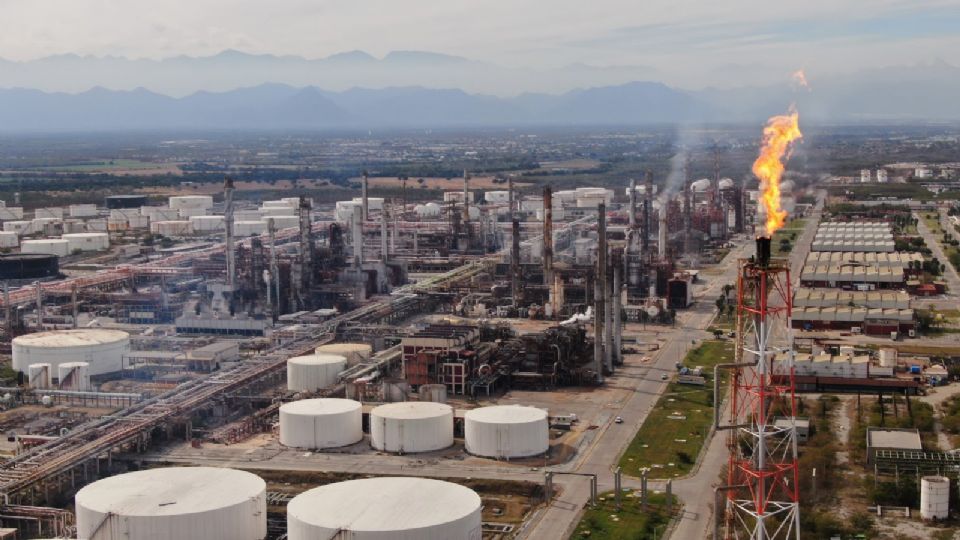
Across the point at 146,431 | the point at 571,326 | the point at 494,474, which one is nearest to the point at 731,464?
the point at 494,474

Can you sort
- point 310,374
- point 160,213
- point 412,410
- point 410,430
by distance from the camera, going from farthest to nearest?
1. point 160,213
2. point 310,374
3. point 412,410
4. point 410,430

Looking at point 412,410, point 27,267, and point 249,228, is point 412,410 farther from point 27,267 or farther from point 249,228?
point 249,228

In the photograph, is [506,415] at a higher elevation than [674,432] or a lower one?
higher

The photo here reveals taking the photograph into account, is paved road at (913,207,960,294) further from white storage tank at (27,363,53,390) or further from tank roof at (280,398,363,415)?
white storage tank at (27,363,53,390)

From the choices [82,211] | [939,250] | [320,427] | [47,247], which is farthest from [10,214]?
[320,427]

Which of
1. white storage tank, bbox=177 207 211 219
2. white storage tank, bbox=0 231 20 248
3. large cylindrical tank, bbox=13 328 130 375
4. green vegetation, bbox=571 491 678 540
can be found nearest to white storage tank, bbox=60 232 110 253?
white storage tank, bbox=0 231 20 248

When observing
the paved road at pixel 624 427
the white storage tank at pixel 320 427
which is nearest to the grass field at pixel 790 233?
the paved road at pixel 624 427
